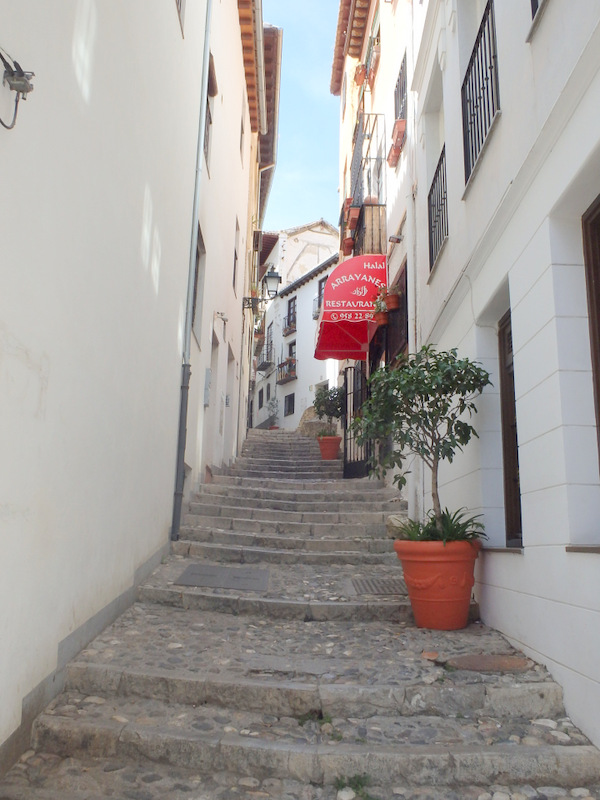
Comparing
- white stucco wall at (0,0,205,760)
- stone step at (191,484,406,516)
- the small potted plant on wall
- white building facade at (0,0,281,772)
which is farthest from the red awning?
white stucco wall at (0,0,205,760)

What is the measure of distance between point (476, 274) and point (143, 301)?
2.53m

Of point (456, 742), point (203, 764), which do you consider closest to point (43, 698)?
point (203, 764)

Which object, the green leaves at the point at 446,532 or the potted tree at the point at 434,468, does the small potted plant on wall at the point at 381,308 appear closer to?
the potted tree at the point at 434,468

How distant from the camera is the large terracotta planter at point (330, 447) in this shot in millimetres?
12961

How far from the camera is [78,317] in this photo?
3.40 metres

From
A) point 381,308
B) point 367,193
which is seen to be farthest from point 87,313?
point 367,193

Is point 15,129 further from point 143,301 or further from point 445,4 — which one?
point 445,4

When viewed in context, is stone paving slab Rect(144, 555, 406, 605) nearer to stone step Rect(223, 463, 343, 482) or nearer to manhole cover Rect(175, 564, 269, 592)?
manhole cover Rect(175, 564, 269, 592)

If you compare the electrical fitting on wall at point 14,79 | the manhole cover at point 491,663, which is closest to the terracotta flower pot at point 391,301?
the manhole cover at point 491,663

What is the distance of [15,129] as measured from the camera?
8.46 feet

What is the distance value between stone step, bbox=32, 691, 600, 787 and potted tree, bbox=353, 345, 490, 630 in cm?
115

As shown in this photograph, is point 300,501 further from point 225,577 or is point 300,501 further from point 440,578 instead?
point 440,578

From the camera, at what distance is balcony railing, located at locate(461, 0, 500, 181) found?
4.56 m

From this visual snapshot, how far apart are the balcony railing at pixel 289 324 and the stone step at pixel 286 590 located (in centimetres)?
2413
